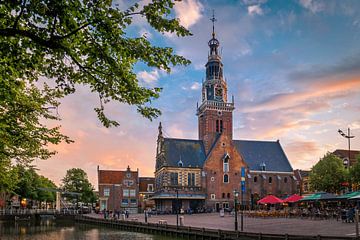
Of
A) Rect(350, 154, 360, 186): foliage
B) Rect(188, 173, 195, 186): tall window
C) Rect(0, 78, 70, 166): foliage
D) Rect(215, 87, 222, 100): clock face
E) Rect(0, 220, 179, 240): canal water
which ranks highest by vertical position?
Rect(215, 87, 222, 100): clock face

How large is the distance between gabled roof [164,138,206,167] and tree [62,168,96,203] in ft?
118

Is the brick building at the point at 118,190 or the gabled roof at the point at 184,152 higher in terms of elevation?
the gabled roof at the point at 184,152

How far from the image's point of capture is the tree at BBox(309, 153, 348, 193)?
2426 inches

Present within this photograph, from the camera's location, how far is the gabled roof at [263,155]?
275 feet

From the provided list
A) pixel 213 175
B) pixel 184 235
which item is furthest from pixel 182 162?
pixel 184 235

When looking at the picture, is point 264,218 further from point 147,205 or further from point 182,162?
point 147,205

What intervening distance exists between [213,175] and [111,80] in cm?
6918

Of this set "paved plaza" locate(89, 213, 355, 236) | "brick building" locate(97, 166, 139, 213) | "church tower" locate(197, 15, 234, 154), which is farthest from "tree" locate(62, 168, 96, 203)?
"paved plaza" locate(89, 213, 355, 236)

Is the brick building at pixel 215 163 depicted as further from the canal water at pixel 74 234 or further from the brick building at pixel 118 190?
the canal water at pixel 74 234

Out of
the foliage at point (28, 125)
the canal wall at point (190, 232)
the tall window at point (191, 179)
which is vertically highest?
the foliage at point (28, 125)

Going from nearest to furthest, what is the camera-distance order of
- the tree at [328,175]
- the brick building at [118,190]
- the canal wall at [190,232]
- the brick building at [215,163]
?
1. the canal wall at [190,232]
2. the tree at [328,175]
3. the brick building at [215,163]
4. the brick building at [118,190]

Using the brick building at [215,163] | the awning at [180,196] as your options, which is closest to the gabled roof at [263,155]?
the brick building at [215,163]

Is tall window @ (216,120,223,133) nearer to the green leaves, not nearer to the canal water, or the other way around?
the canal water

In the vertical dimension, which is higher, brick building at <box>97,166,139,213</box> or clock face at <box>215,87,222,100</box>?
clock face at <box>215,87,222,100</box>
